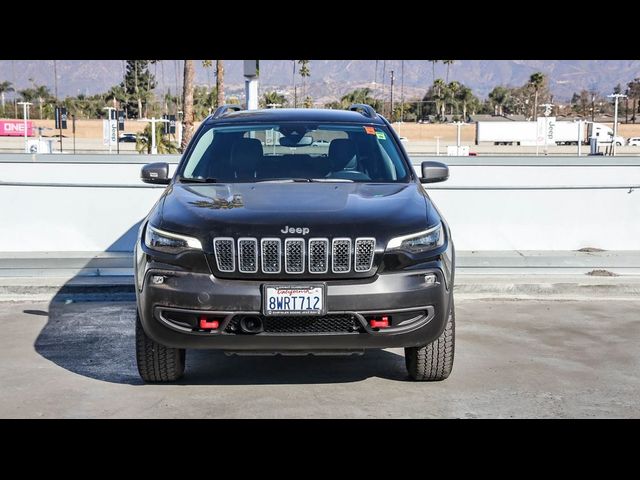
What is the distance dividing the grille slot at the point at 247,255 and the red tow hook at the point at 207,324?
1.12 feet

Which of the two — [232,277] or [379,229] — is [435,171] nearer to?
[379,229]

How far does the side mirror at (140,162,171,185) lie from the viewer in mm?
7074

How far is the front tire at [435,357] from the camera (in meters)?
6.08

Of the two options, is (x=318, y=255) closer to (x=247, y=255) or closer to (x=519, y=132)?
(x=247, y=255)

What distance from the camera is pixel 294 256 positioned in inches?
220

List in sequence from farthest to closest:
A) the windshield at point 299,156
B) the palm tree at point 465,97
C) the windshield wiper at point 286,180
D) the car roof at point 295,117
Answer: the palm tree at point 465,97, the car roof at point 295,117, the windshield at point 299,156, the windshield wiper at point 286,180

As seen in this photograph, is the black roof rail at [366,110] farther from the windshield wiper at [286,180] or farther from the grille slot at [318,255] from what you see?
the grille slot at [318,255]

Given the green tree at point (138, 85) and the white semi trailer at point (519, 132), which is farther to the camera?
the green tree at point (138, 85)

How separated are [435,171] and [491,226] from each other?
14.8 feet

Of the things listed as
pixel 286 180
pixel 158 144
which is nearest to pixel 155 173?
pixel 286 180

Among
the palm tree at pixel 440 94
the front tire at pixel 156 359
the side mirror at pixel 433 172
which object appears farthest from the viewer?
the palm tree at pixel 440 94

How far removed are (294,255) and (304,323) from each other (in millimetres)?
398

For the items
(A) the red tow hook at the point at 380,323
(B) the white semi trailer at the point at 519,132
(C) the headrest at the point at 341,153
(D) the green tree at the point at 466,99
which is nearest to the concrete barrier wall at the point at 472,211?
(C) the headrest at the point at 341,153
